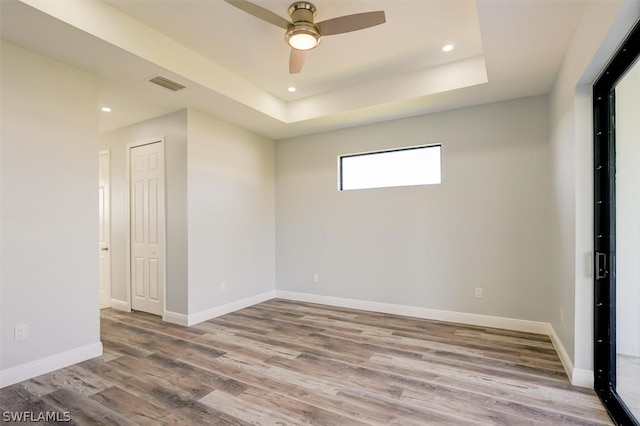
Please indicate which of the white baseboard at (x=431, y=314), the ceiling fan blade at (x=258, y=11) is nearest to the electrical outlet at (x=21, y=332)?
the ceiling fan blade at (x=258, y=11)

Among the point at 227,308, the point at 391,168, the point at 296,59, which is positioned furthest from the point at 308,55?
the point at 227,308

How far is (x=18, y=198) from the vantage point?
8.43 feet

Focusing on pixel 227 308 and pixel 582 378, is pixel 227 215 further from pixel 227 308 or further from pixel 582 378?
pixel 582 378

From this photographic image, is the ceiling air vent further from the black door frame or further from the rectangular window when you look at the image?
the black door frame

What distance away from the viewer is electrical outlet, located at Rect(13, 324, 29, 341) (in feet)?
8.37

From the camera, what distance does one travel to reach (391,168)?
181 inches

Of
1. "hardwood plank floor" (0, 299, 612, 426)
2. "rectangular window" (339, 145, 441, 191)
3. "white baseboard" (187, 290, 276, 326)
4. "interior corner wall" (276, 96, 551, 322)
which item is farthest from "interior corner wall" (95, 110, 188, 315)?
"rectangular window" (339, 145, 441, 191)

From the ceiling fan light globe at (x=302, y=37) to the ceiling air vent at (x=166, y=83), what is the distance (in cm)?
145

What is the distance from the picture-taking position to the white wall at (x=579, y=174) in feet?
6.49

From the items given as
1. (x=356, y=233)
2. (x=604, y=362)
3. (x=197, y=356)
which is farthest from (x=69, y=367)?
(x=604, y=362)

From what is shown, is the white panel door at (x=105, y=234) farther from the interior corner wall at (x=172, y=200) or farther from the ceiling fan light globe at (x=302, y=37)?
the ceiling fan light globe at (x=302, y=37)

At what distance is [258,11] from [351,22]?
0.70m

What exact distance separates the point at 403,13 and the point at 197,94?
2.34 meters

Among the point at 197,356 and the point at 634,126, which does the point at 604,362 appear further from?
the point at 197,356
